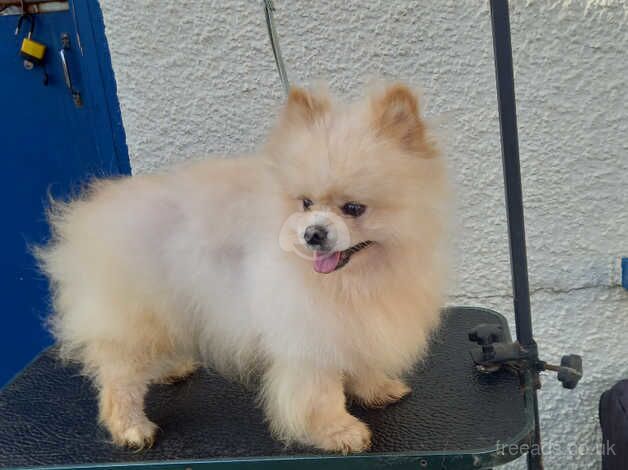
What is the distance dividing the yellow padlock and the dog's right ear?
1.13m

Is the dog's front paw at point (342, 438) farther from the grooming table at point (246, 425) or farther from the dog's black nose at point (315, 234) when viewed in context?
the dog's black nose at point (315, 234)

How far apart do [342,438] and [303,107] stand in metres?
0.56

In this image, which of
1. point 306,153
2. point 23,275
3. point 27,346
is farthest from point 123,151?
point 306,153

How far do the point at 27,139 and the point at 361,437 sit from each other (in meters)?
1.42

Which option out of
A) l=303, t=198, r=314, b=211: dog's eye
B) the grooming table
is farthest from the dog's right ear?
the grooming table

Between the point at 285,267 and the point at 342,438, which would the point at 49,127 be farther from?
the point at 342,438

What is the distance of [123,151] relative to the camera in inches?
67.1

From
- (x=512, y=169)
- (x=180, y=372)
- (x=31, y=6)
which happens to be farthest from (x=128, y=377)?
(x=31, y=6)

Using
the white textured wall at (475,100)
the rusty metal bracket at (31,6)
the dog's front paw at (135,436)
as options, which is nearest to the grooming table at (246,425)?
the dog's front paw at (135,436)

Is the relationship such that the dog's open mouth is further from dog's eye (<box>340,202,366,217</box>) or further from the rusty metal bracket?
the rusty metal bracket

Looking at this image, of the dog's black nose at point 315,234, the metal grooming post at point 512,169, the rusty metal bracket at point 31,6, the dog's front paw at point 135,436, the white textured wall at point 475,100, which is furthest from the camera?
the rusty metal bracket at point 31,6

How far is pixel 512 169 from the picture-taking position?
0.94 m

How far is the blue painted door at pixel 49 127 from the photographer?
5.37 ft

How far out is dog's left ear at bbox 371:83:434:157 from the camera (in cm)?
84
